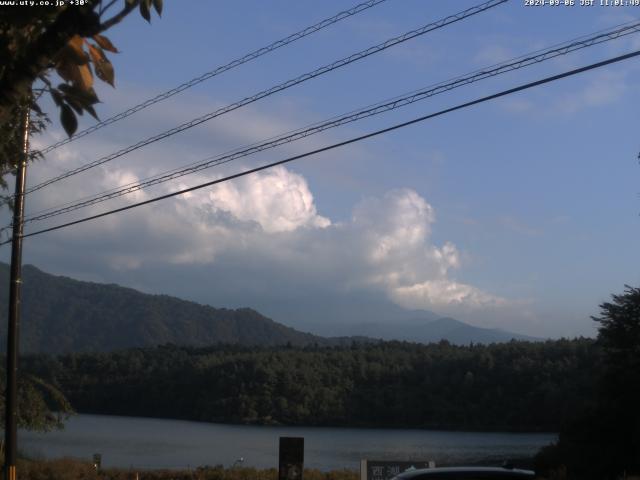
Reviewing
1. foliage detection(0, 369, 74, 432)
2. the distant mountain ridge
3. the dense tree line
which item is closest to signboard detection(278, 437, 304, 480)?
foliage detection(0, 369, 74, 432)

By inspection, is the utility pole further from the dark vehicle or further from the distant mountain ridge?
the distant mountain ridge

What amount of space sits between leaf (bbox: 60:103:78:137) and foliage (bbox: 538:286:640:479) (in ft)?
88.2

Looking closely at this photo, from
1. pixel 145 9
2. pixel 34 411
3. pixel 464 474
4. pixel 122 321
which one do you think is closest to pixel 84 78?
pixel 145 9

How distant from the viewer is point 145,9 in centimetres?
476

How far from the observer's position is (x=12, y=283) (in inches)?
780

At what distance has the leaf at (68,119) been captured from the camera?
4426 mm

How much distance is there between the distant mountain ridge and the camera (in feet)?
460

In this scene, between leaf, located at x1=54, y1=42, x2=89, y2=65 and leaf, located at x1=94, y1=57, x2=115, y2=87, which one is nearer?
leaf, located at x1=54, y1=42, x2=89, y2=65

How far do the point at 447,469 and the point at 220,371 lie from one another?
4485 cm

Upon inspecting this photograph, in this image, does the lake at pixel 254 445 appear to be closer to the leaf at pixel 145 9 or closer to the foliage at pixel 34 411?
the foliage at pixel 34 411

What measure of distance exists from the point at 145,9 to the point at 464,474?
792cm

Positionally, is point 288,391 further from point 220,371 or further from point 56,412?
point 56,412

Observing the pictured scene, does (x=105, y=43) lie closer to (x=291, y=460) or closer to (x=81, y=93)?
(x=81, y=93)

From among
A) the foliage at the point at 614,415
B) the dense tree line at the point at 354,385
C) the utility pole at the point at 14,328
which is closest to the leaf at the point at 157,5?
the utility pole at the point at 14,328
